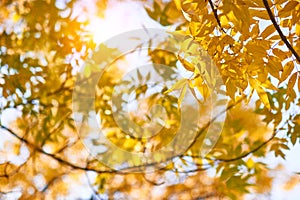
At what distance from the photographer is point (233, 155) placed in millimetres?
1434

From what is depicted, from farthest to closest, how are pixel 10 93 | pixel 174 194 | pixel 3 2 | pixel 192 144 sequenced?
pixel 174 194, pixel 3 2, pixel 192 144, pixel 10 93

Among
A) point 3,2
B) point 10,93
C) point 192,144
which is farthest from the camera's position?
point 3,2

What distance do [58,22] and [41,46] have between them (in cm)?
16

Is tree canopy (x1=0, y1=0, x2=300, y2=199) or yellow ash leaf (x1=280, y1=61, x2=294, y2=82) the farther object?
tree canopy (x1=0, y1=0, x2=300, y2=199)

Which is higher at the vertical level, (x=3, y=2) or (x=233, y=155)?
(x=3, y=2)

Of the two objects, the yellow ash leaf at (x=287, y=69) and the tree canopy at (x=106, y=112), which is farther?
the tree canopy at (x=106, y=112)

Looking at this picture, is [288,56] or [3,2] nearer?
[288,56]

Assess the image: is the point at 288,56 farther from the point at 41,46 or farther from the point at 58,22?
the point at 41,46

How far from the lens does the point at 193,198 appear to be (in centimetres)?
204

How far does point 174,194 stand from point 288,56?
146 centimetres

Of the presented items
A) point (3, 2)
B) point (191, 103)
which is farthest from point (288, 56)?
point (3, 2)

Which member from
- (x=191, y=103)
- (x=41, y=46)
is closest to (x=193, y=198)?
(x=191, y=103)

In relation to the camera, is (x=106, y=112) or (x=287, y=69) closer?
(x=287, y=69)

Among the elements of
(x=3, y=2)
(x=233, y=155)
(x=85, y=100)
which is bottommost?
(x=233, y=155)
